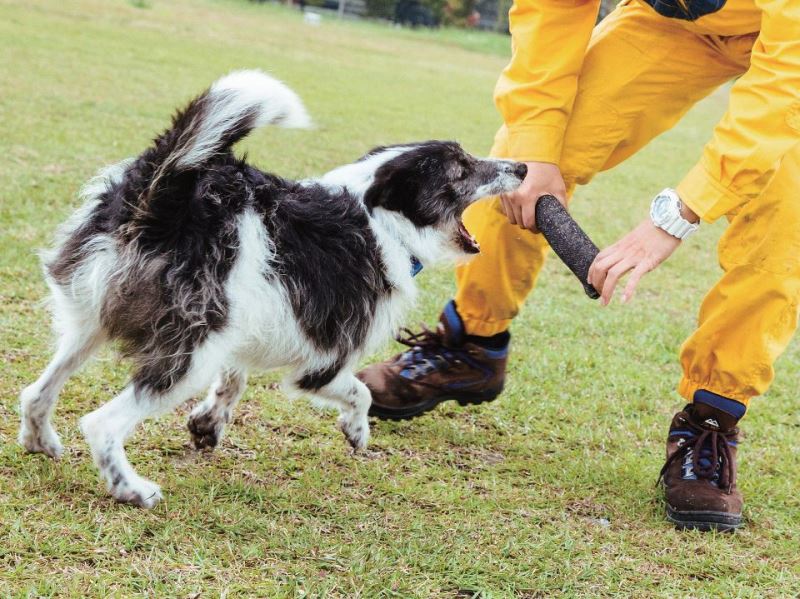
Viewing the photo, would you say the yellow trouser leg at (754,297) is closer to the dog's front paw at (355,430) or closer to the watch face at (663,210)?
the watch face at (663,210)

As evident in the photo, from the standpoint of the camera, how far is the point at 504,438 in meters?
3.44

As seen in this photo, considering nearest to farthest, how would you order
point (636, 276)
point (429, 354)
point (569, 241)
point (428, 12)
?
point (636, 276), point (569, 241), point (429, 354), point (428, 12)

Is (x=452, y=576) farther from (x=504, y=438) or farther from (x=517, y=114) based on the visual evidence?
(x=517, y=114)

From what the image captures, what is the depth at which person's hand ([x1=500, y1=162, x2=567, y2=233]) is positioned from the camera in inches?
120

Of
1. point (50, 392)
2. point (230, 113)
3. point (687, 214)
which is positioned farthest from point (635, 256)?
point (50, 392)

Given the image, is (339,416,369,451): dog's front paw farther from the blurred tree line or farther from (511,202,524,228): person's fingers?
the blurred tree line

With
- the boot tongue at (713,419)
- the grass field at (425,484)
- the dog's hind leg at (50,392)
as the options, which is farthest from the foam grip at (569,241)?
the dog's hind leg at (50,392)

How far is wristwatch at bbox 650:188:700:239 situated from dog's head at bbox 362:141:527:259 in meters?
0.60

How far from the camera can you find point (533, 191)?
305cm

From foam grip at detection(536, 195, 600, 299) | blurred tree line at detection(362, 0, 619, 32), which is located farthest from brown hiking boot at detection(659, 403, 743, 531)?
blurred tree line at detection(362, 0, 619, 32)

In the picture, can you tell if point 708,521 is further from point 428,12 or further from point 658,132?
point 428,12

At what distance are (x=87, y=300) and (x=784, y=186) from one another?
2.13 metres

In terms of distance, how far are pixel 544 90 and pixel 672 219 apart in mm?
725

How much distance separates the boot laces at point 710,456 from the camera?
305 cm
